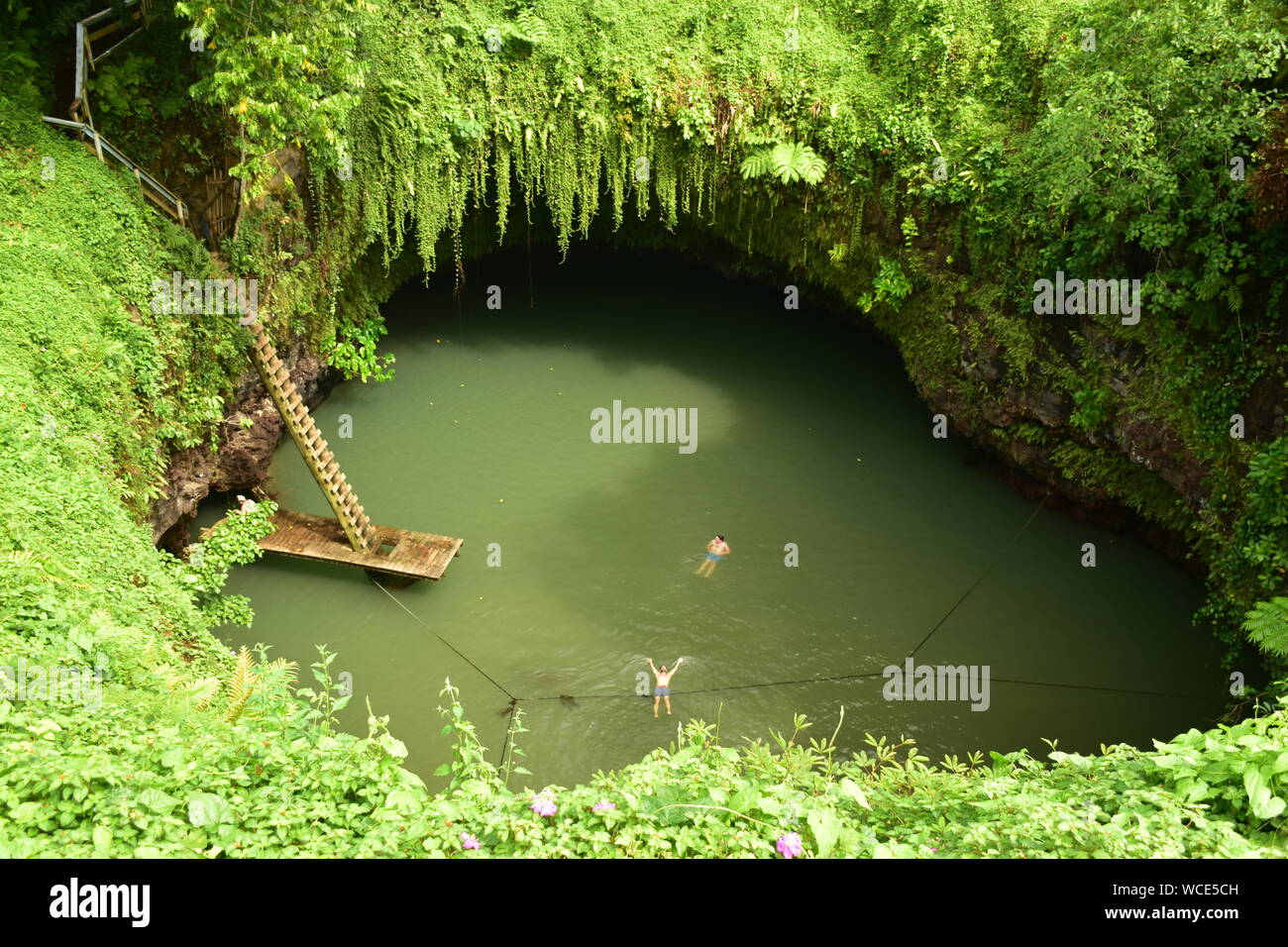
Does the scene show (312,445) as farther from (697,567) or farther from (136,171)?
(697,567)

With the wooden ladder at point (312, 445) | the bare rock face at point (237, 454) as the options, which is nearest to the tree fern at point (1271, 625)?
the wooden ladder at point (312, 445)

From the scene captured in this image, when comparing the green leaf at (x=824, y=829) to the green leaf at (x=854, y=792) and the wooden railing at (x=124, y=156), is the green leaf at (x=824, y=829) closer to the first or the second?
the green leaf at (x=854, y=792)

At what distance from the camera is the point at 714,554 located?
1057cm

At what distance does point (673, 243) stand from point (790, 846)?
1279cm

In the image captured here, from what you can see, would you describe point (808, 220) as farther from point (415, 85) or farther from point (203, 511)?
point (203, 511)

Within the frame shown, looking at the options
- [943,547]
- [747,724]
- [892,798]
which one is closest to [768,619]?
[747,724]

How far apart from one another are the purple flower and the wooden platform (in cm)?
687

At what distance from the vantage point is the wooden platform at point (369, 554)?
400 inches

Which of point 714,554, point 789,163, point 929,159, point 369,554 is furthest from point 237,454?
point 929,159

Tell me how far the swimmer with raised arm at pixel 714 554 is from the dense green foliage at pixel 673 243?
2.24 m

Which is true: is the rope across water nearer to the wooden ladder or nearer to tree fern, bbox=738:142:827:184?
the wooden ladder

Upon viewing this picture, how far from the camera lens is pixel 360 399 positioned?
507 inches

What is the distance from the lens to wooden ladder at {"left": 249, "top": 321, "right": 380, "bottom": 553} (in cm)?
978

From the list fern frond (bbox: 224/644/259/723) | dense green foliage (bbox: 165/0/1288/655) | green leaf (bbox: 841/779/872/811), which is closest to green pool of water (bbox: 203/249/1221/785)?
dense green foliage (bbox: 165/0/1288/655)
